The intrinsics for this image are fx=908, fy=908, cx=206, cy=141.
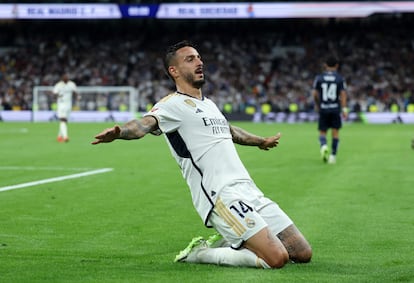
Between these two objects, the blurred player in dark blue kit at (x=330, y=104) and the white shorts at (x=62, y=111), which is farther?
the white shorts at (x=62, y=111)

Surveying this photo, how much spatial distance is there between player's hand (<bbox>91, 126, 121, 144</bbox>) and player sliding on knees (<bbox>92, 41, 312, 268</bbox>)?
0.38m

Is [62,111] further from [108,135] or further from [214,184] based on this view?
[108,135]

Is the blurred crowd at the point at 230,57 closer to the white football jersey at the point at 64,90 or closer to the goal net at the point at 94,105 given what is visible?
the goal net at the point at 94,105

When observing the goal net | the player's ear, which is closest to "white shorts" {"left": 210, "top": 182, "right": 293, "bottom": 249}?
the player's ear

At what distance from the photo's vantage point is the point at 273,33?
63000mm

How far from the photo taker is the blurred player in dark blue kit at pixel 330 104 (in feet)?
73.6

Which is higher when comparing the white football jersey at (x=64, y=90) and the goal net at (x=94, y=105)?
the white football jersey at (x=64, y=90)

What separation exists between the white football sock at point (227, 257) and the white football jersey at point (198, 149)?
0.29m

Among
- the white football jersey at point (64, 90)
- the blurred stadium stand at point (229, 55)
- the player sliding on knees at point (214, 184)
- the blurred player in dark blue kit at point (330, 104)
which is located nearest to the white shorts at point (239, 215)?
the player sliding on knees at point (214, 184)

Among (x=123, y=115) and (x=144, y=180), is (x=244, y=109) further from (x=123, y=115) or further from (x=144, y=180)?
(x=144, y=180)

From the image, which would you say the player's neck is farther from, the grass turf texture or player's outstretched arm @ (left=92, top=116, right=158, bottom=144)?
the grass turf texture

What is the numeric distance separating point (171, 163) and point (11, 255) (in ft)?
44.5

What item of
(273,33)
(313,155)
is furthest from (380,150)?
(273,33)

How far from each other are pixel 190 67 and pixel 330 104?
46.4ft
